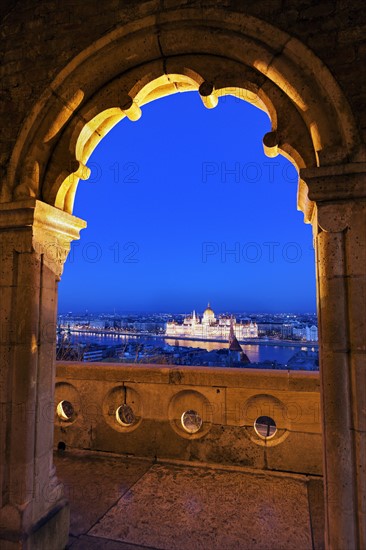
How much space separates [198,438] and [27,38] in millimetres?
3269

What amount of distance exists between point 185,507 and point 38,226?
82.7 inches

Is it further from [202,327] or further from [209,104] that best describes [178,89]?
[202,327]

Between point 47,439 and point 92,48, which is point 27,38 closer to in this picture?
point 92,48

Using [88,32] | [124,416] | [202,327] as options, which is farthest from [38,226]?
[202,327]

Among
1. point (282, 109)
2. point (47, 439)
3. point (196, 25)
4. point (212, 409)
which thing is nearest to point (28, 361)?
Answer: point (47, 439)

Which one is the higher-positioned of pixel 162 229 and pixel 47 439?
pixel 162 229

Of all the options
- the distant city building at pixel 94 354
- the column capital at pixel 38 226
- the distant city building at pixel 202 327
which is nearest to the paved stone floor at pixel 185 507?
the column capital at pixel 38 226

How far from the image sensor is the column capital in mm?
1988

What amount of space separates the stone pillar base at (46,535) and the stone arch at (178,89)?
1.80m

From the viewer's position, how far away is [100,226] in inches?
2410

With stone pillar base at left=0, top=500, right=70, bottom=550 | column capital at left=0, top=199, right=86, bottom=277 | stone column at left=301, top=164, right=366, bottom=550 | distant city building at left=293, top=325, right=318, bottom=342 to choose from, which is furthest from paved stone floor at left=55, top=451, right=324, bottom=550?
distant city building at left=293, top=325, right=318, bottom=342

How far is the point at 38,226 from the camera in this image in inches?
80.1

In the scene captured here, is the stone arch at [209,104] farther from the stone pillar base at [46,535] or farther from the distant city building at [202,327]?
the distant city building at [202,327]

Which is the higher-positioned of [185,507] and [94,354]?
[185,507]
